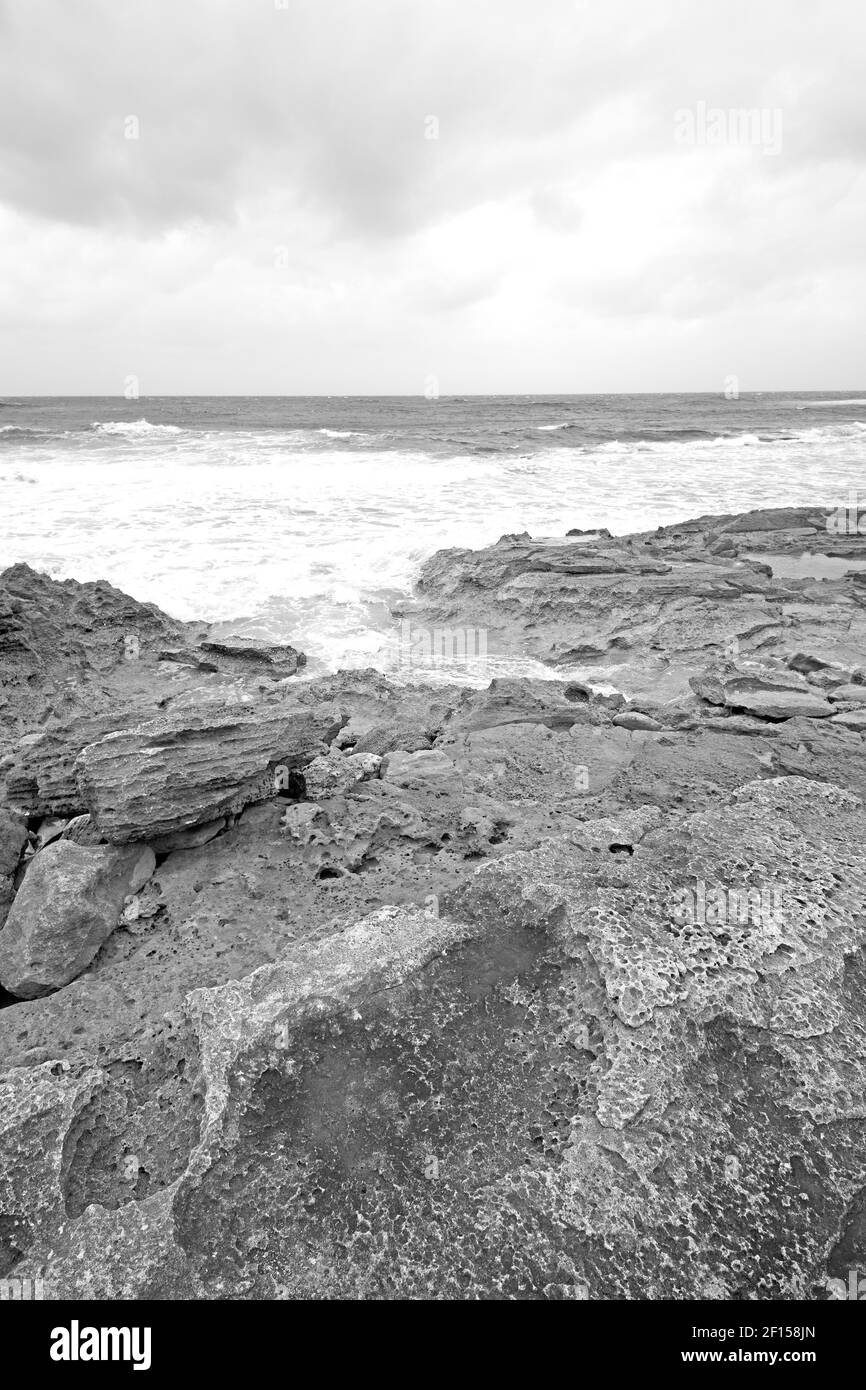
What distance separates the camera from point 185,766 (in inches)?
122

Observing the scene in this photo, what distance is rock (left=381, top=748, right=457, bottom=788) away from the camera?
3799 millimetres

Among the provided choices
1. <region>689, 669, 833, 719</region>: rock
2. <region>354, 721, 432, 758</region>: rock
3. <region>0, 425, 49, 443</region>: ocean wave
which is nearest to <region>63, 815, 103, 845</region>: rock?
<region>354, 721, 432, 758</region>: rock

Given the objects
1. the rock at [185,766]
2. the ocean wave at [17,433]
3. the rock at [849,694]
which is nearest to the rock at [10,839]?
the rock at [185,766]

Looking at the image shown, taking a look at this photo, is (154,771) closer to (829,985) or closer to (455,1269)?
(455,1269)

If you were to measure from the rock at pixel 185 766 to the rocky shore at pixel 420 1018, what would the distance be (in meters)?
0.01

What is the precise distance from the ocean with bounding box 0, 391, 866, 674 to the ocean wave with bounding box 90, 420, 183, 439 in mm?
716

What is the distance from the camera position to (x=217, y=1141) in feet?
5.96

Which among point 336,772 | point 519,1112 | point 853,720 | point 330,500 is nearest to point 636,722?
point 853,720

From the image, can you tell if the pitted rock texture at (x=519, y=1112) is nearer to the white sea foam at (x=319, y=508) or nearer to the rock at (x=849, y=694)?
the rock at (x=849, y=694)

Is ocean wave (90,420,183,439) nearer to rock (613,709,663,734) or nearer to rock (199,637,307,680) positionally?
rock (199,637,307,680)

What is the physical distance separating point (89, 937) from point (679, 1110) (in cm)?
202

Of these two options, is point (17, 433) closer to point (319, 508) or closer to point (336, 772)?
point (319, 508)

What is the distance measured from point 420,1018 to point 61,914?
1384 mm

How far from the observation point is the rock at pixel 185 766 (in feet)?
9.65
